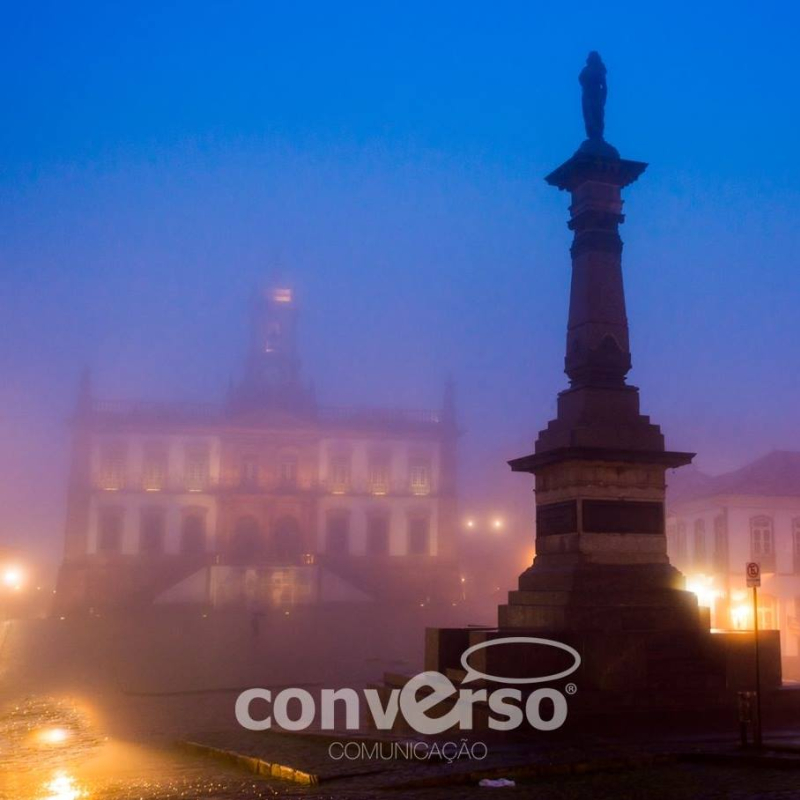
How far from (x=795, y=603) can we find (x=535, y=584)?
24.8m

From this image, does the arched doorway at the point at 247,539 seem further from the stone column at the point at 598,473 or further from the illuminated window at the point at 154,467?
the stone column at the point at 598,473

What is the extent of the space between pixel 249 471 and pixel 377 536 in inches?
354

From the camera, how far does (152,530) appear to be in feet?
186

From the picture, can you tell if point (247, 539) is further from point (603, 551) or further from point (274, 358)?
point (603, 551)

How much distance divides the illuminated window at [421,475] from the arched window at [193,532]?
13323 mm

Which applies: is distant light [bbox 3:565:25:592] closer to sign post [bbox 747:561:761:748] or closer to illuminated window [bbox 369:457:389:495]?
illuminated window [bbox 369:457:389:495]


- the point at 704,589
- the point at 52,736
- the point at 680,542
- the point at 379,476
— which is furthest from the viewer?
the point at 379,476

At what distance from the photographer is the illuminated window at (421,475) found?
59.5 metres

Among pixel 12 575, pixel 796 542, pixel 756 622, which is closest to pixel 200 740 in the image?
pixel 756 622

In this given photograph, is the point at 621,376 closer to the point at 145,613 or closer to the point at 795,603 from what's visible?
the point at 795,603

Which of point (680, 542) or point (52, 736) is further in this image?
point (680, 542)

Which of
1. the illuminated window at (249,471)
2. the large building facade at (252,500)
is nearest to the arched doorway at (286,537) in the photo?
the large building facade at (252,500)

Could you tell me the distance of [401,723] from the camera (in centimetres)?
1173

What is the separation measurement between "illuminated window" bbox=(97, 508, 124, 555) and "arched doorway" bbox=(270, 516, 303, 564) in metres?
9.30
